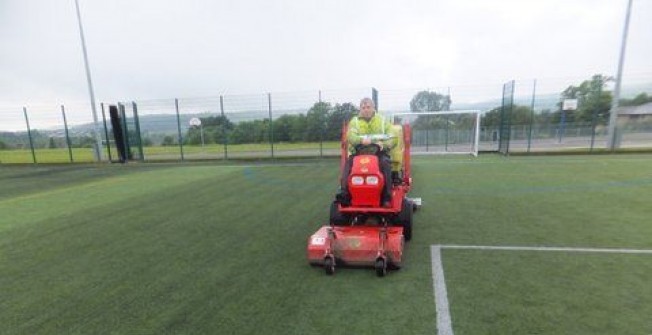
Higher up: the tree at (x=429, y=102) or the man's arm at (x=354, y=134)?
the tree at (x=429, y=102)

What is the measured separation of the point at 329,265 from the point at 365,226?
881mm

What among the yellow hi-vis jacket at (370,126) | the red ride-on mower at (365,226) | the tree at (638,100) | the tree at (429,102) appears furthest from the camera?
the tree at (638,100)

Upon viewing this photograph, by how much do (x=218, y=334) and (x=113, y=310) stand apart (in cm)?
114

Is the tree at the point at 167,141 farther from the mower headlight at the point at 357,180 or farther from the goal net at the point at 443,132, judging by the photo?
the mower headlight at the point at 357,180

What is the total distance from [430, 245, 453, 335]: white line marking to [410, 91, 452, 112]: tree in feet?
44.7

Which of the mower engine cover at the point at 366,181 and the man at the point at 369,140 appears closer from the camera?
the mower engine cover at the point at 366,181

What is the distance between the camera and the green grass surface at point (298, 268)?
304cm

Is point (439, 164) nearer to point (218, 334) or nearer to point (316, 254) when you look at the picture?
point (316, 254)

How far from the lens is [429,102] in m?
17.5

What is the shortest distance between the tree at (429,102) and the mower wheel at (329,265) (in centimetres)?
1433

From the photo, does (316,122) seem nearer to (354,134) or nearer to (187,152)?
(187,152)

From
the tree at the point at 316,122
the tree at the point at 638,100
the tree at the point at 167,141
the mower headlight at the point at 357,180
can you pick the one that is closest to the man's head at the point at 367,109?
the mower headlight at the point at 357,180

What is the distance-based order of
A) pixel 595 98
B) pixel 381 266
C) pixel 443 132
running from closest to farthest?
pixel 381 266
pixel 443 132
pixel 595 98

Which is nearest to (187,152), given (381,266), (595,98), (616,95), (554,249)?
(381,266)
